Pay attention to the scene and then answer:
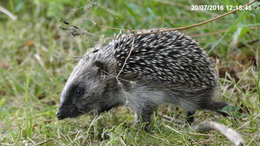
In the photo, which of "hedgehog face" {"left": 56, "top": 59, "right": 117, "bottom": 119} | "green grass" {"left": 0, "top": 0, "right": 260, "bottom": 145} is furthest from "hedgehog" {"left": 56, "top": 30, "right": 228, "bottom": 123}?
"green grass" {"left": 0, "top": 0, "right": 260, "bottom": 145}

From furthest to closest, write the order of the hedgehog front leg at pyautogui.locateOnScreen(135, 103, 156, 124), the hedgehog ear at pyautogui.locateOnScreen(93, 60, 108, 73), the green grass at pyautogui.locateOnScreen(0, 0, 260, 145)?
the hedgehog ear at pyautogui.locateOnScreen(93, 60, 108, 73)
the hedgehog front leg at pyautogui.locateOnScreen(135, 103, 156, 124)
the green grass at pyautogui.locateOnScreen(0, 0, 260, 145)

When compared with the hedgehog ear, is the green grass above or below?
below

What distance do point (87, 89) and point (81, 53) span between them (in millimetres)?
2370

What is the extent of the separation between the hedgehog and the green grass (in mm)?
206

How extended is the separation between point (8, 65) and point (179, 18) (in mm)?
3177

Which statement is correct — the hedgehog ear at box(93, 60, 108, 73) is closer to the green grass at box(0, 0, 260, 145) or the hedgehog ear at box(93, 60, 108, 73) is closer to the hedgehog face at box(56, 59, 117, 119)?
the hedgehog face at box(56, 59, 117, 119)

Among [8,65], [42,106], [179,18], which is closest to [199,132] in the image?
[42,106]

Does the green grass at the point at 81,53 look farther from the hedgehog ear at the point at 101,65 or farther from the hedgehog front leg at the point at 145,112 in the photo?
the hedgehog ear at the point at 101,65

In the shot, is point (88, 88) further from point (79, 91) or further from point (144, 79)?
point (144, 79)

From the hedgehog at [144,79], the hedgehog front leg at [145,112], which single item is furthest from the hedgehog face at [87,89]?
the hedgehog front leg at [145,112]

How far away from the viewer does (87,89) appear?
523cm

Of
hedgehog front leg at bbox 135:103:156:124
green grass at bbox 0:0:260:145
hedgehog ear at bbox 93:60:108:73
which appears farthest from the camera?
hedgehog ear at bbox 93:60:108:73

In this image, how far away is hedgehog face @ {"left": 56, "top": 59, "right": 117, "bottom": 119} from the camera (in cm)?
516

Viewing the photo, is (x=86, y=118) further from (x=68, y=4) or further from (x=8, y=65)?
(x=68, y=4)
